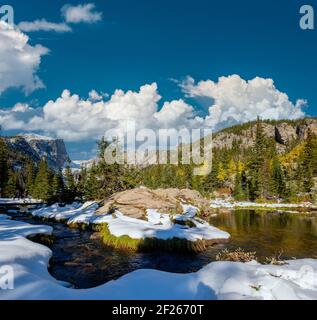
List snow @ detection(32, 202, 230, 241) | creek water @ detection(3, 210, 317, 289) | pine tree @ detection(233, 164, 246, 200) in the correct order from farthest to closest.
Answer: pine tree @ detection(233, 164, 246, 200)
snow @ detection(32, 202, 230, 241)
creek water @ detection(3, 210, 317, 289)

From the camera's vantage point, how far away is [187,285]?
35.9 ft

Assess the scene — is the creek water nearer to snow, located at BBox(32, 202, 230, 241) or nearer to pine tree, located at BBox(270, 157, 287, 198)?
snow, located at BBox(32, 202, 230, 241)

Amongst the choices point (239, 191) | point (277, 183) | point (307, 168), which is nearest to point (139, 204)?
point (277, 183)

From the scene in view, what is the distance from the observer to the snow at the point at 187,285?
9523 mm

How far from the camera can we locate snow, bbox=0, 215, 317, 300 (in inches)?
375

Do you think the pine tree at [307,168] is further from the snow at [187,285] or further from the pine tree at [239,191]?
the snow at [187,285]

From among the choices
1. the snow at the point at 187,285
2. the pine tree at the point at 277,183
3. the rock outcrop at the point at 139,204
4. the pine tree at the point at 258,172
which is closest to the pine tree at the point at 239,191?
the pine tree at the point at 258,172

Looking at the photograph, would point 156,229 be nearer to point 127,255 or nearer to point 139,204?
point 127,255

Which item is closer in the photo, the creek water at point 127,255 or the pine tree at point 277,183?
the creek water at point 127,255

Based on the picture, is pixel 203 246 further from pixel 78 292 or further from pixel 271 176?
pixel 271 176

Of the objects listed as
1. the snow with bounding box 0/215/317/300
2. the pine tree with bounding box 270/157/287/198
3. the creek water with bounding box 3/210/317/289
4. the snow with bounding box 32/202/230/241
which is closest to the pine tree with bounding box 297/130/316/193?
the pine tree with bounding box 270/157/287/198

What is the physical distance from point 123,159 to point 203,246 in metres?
48.3
